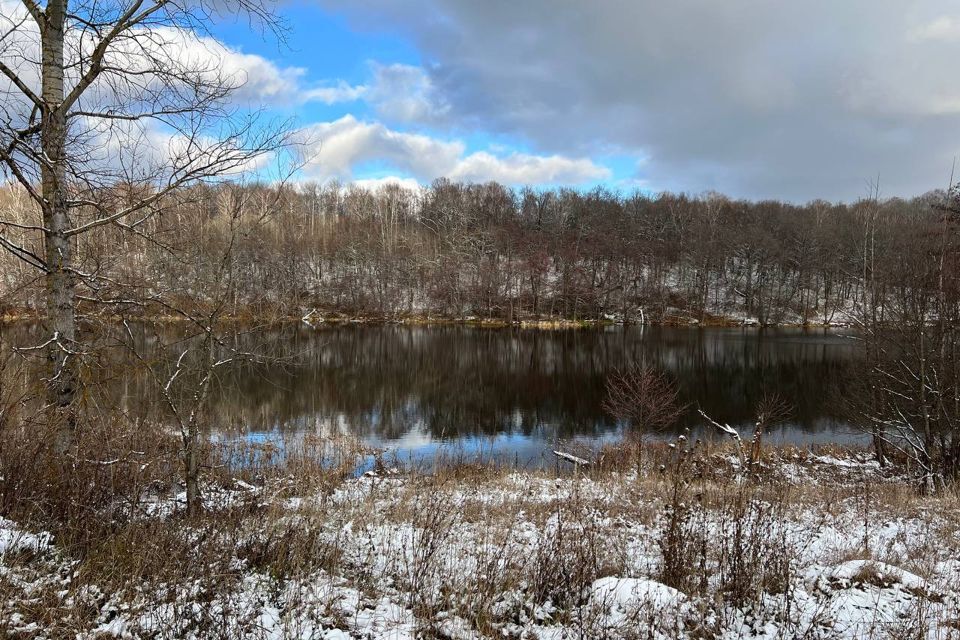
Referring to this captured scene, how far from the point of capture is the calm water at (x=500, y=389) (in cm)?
1878

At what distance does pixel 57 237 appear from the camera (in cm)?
500

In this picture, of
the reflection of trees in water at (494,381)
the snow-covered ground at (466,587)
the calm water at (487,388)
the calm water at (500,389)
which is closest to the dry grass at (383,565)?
the snow-covered ground at (466,587)

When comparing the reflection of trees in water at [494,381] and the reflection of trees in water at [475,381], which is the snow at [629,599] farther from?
the reflection of trees in water at [494,381]

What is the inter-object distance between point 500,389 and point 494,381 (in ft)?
7.20

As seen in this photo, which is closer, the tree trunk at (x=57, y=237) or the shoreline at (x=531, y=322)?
the tree trunk at (x=57, y=237)

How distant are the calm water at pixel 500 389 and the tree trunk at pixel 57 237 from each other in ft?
6.90

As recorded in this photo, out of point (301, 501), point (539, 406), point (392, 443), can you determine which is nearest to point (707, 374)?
point (539, 406)

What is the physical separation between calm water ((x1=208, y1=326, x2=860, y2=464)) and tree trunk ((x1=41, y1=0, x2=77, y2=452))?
210 cm

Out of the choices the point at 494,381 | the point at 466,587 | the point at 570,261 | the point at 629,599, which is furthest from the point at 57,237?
the point at 570,261

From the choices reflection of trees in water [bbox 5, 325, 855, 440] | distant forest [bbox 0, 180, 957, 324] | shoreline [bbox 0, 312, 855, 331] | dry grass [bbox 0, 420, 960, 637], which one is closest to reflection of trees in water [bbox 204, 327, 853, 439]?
reflection of trees in water [bbox 5, 325, 855, 440]

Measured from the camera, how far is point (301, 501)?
23.3ft

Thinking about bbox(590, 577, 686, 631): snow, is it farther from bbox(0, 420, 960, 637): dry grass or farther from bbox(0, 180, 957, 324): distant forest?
bbox(0, 180, 957, 324): distant forest

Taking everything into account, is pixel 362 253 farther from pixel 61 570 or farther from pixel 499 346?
pixel 61 570

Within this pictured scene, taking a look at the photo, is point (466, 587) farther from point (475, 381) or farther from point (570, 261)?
point (570, 261)
